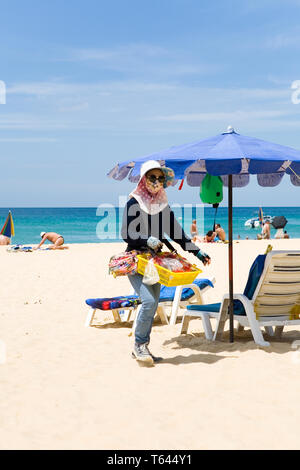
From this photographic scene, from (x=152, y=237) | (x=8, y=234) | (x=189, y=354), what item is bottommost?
(x=8, y=234)

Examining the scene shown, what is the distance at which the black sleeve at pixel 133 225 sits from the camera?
15.7ft

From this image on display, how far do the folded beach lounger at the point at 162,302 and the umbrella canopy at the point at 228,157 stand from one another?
1.66 metres

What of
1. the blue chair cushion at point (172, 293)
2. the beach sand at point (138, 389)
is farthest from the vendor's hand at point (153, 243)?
the blue chair cushion at point (172, 293)

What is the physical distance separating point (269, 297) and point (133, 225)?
159 cm

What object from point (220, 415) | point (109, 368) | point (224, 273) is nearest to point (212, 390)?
point (220, 415)

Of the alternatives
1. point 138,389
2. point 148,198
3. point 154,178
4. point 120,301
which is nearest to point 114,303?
point 120,301

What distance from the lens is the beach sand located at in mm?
3344

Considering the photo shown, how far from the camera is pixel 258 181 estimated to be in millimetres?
6598

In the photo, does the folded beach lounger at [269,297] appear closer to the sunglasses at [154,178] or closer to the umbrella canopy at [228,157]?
the umbrella canopy at [228,157]

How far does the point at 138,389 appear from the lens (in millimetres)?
4246

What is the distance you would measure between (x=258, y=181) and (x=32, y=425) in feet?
13.5

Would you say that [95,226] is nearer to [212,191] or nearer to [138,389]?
[212,191]
